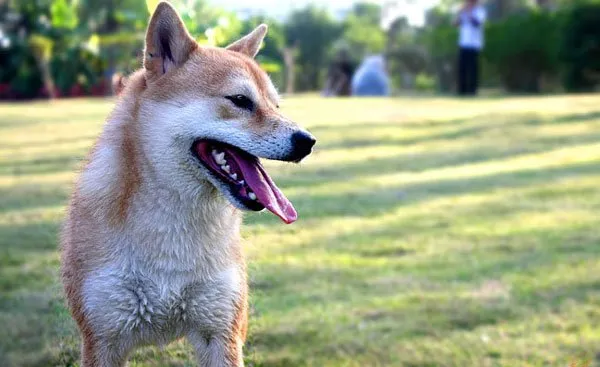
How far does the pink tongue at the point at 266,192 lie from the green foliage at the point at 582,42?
1710 cm

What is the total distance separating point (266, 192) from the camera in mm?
3031

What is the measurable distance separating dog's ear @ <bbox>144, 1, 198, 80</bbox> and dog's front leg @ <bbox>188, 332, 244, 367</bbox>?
3.15 feet

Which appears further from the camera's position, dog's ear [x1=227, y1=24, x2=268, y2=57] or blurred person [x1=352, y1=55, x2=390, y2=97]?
blurred person [x1=352, y1=55, x2=390, y2=97]

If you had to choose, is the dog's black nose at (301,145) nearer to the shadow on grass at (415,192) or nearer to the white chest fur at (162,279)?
the white chest fur at (162,279)

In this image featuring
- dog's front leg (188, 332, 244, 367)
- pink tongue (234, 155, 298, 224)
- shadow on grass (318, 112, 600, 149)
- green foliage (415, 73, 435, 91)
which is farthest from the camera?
green foliage (415, 73, 435, 91)

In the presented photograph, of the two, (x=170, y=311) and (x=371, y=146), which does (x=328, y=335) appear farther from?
(x=371, y=146)

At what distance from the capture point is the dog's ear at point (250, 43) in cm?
358

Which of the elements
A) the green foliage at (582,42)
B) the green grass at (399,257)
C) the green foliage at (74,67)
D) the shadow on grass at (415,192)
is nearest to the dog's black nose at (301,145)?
the green grass at (399,257)

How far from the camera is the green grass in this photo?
4837 millimetres

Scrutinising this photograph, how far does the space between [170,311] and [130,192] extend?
44 centimetres

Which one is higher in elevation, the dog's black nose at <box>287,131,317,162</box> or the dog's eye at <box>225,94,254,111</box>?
the dog's eye at <box>225,94,254,111</box>

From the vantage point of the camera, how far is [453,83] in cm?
2672

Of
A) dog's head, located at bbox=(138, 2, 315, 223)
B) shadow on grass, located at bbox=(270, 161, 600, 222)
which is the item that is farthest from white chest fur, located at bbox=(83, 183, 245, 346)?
shadow on grass, located at bbox=(270, 161, 600, 222)

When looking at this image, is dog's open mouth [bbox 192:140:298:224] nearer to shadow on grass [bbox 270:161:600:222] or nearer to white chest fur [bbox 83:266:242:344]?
white chest fur [bbox 83:266:242:344]
